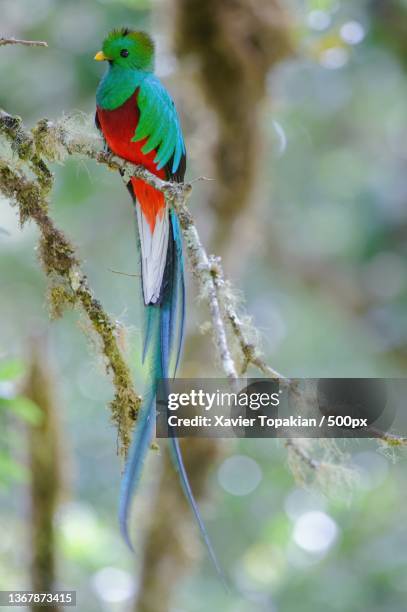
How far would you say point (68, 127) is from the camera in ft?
6.36

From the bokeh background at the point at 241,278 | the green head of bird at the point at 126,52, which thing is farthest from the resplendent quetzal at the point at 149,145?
the bokeh background at the point at 241,278

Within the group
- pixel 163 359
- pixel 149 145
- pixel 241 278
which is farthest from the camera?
pixel 241 278

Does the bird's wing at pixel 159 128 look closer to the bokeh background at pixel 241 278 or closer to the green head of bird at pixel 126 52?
the green head of bird at pixel 126 52

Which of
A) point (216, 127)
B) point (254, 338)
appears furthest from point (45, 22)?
point (254, 338)

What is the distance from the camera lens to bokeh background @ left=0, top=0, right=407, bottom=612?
374 cm

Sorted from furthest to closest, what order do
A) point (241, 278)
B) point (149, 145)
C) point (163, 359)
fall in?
point (241, 278) < point (149, 145) < point (163, 359)

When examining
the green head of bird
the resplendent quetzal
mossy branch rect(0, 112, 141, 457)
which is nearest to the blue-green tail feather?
the resplendent quetzal

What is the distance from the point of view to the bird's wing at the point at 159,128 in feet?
6.95

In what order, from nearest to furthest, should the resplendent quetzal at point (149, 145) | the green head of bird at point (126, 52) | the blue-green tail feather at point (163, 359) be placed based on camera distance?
the blue-green tail feather at point (163, 359)
the resplendent quetzal at point (149, 145)
the green head of bird at point (126, 52)

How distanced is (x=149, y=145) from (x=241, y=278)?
3.00 metres

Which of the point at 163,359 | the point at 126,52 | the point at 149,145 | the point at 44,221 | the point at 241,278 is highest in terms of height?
the point at 241,278

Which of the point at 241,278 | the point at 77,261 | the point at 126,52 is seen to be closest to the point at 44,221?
the point at 77,261

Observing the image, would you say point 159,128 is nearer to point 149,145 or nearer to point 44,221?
point 149,145

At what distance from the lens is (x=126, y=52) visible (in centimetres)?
217
